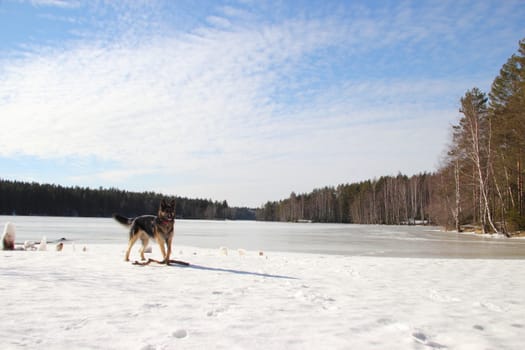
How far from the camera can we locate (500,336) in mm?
3645

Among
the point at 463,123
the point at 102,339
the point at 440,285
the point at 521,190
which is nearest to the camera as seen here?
the point at 102,339

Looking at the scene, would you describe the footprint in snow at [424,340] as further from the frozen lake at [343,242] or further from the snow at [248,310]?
the frozen lake at [343,242]

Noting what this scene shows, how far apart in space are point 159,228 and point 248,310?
4.84 m

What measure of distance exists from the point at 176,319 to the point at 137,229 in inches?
226

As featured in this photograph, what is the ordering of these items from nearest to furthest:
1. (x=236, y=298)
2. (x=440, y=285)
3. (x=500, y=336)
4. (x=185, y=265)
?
(x=500, y=336), (x=236, y=298), (x=440, y=285), (x=185, y=265)

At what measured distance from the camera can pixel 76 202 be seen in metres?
125

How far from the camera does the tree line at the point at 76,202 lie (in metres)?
114

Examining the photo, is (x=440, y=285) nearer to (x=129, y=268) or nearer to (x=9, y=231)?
(x=129, y=268)

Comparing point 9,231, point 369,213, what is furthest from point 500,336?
point 369,213

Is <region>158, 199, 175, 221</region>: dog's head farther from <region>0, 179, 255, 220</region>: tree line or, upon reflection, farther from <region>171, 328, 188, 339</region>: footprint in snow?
<region>0, 179, 255, 220</region>: tree line

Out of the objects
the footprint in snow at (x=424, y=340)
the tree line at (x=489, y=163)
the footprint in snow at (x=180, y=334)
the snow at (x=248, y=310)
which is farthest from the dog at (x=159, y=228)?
the tree line at (x=489, y=163)

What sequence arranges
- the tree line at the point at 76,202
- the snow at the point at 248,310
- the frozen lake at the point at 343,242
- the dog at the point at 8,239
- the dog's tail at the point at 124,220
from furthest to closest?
the tree line at the point at 76,202 → the frozen lake at the point at 343,242 → the dog at the point at 8,239 → the dog's tail at the point at 124,220 → the snow at the point at 248,310

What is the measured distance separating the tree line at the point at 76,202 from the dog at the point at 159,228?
12635 cm

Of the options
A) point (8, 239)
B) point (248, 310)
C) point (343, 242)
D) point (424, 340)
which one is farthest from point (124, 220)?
point (343, 242)
